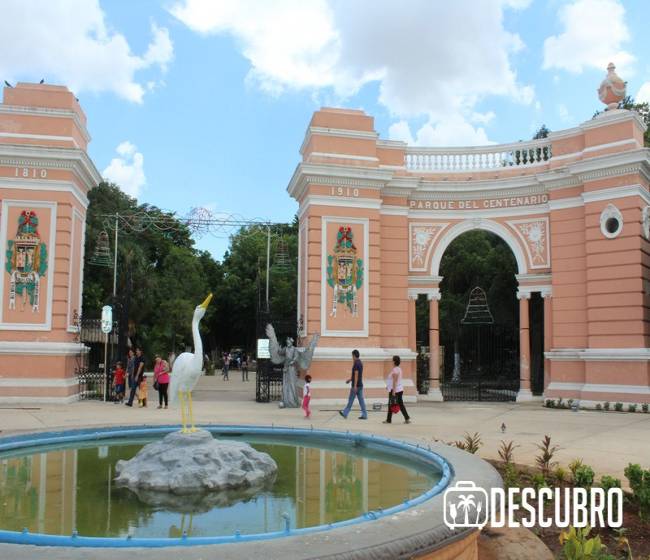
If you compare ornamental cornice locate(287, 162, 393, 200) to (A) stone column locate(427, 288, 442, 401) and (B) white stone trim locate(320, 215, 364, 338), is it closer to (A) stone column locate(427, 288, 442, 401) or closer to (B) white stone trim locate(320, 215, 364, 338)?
(B) white stone trim locate(320, 215, 364, 338)

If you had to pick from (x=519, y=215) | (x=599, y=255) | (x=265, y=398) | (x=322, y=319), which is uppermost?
(x=519, y=215)

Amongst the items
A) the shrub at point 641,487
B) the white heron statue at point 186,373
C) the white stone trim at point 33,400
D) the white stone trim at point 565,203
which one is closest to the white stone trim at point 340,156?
the white stone trim at point 565,203

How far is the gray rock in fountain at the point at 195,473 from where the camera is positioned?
623 cm

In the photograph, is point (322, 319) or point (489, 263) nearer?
point (322, 319)

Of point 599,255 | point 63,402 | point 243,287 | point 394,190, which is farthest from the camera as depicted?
point 243,287

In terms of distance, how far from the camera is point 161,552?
11.9 ft

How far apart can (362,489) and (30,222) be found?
1343cm

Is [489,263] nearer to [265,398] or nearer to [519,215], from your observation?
[519,215]

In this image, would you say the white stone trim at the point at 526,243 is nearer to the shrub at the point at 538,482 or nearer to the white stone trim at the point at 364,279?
the white stone trim at the point at 364,279

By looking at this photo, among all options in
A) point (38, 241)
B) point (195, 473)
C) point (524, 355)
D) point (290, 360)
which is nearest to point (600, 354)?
point (524, 355)

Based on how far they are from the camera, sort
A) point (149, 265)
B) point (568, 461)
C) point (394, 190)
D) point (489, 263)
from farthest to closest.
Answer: point (149, 265)
point (489, 263)
point (394, 190)
point (568, 461)

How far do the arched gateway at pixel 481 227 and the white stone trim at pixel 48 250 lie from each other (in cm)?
672

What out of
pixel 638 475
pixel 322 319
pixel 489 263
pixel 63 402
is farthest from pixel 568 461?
pixel 489 263

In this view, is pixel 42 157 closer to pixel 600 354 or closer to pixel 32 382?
pixel 32 382
